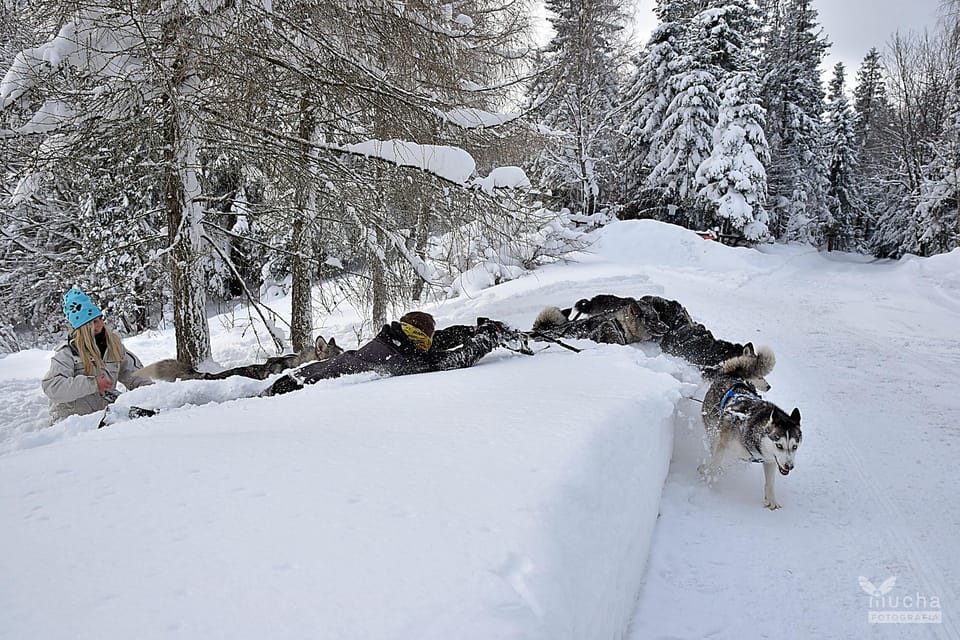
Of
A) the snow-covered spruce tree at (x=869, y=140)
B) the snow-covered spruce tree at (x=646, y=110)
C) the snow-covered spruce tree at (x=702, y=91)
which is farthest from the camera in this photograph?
the snow-covered spruce tree at (x=869, y=140)

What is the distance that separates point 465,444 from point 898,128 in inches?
1490

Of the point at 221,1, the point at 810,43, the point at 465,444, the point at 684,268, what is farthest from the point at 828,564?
the point at 810,43

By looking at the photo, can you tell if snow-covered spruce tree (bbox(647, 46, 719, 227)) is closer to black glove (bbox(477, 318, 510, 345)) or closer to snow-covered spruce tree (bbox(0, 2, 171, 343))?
black glove (bbox(477, 318, 510, 345))

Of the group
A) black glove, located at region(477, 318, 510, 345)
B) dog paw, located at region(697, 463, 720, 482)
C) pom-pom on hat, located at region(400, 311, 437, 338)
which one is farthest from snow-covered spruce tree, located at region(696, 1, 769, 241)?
dog paw, located at region(697, 463, 720, 482)

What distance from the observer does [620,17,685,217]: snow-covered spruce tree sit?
88.8ft

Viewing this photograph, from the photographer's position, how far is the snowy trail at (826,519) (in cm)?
269

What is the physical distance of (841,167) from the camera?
39.0 m

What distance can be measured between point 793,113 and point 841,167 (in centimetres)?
732

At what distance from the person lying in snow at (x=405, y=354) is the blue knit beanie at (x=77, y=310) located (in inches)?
64.8

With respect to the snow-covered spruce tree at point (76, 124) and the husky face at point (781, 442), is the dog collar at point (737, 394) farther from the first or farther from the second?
the snow-covered spruce tree at point (76, 124)

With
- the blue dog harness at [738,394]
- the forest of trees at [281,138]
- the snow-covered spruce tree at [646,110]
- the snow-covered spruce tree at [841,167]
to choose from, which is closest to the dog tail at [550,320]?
the forest of trees at [281,138]

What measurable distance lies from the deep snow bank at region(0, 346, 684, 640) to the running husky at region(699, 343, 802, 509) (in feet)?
3.45

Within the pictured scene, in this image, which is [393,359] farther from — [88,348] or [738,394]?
[738,394]

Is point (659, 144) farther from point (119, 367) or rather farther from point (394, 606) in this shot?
point (394, 606)
